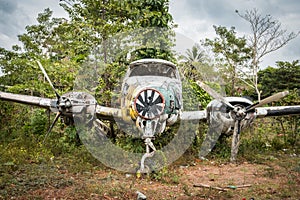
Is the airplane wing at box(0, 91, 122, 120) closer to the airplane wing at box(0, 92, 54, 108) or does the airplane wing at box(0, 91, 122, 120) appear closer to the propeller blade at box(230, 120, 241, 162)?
the airplane wing at box(0, 92, 54, 108)

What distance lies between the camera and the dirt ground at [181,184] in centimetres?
517

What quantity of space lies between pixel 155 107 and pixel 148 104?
190 millimetres

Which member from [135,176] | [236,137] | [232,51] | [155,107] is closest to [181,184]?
[135,176]

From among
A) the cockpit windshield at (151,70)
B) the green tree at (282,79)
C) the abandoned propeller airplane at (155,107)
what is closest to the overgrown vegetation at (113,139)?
the abandoned propeller airplane at (155,107)

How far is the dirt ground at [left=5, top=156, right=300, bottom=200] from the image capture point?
5.17 meters

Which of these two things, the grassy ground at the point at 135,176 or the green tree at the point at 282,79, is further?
the green tree at the point at 282,79

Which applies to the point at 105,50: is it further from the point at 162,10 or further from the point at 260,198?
the point at 260,198

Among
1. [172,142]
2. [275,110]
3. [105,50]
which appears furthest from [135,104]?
[105,50]

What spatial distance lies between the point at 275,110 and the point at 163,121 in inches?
159

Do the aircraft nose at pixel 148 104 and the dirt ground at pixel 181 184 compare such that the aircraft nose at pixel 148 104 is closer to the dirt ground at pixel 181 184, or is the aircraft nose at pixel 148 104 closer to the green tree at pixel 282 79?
the dirt ground at pixel 181 184

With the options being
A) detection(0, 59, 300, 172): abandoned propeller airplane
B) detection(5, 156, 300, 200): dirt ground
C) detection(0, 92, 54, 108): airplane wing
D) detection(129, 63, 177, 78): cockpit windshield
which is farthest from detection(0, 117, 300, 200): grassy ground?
detection(129, 63, 177, 78): cockpit windshield

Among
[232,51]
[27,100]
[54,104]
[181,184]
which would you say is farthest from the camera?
[232,51]

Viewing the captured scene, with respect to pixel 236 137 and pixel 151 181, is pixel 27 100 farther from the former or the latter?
pixel 236 137

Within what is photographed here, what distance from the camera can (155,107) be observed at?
6.80 m
